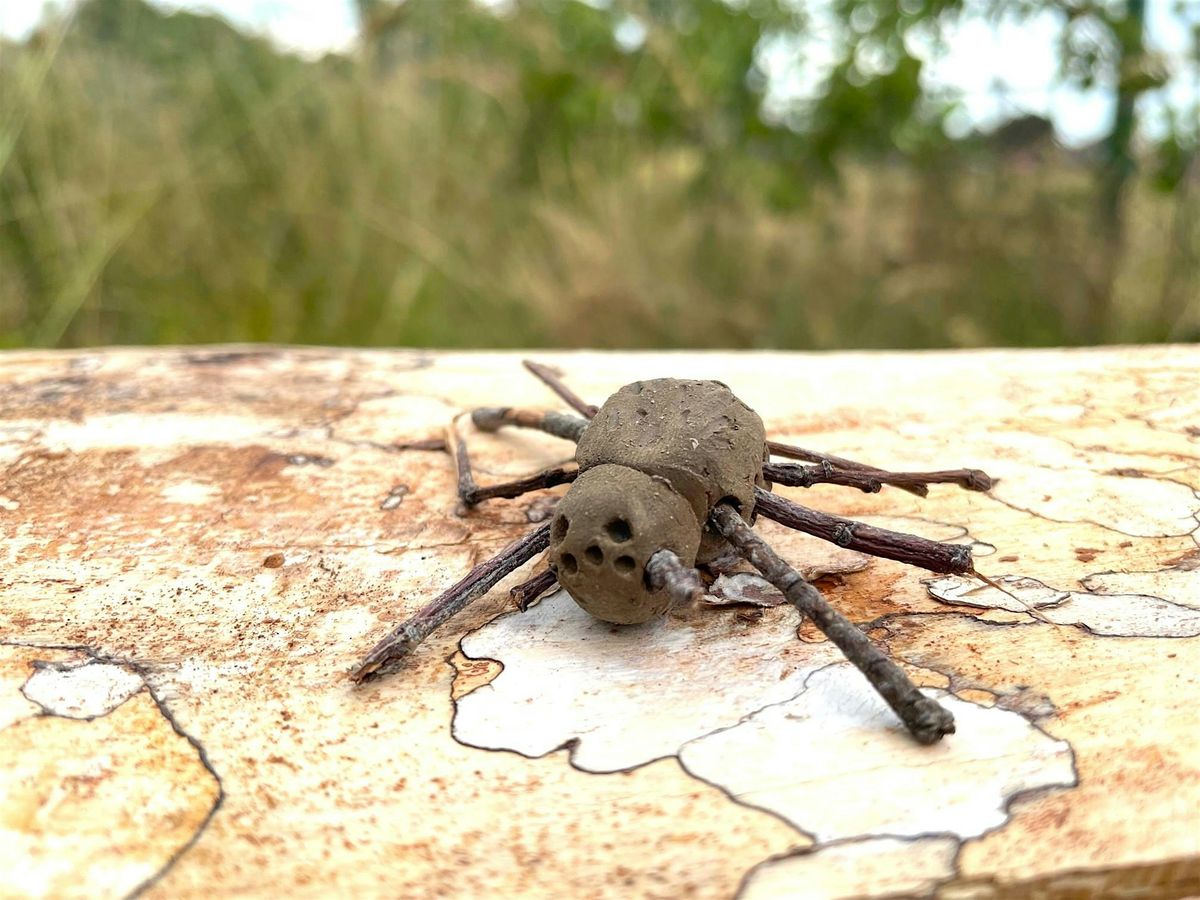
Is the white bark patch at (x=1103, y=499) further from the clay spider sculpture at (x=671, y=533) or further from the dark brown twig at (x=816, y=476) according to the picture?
the clay spider sculpture at (x=671, y=533)

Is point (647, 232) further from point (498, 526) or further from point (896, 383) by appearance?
point (498, 526)

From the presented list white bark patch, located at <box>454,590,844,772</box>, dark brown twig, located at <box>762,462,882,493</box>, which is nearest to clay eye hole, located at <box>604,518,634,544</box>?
white bark patch, located at <box>454,590,844,772</box>

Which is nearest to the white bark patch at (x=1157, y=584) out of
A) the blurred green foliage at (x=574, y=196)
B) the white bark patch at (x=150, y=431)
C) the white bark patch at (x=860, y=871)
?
the white bark patch at (x=860, y=871)

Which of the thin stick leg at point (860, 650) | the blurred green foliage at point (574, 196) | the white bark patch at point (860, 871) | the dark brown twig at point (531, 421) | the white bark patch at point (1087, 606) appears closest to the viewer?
the white bark patch at point (860, 871)

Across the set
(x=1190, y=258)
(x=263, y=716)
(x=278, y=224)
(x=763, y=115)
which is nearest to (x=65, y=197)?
(x=278, y=224)

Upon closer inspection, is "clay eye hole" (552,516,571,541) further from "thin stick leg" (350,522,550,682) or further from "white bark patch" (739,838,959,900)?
"white bark patch" (739,838,959,900)

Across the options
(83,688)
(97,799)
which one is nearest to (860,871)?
(97,799)
